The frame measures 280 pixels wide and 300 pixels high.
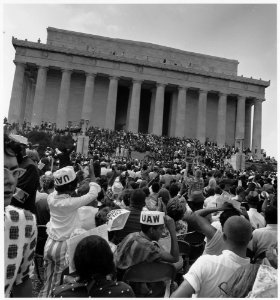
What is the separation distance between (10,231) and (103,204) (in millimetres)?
4655

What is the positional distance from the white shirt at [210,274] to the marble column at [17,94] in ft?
184

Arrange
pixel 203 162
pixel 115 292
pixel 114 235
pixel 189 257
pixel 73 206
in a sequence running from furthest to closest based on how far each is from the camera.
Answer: pixel 203 162 < pixel 189 257 < pixel 114 235 < pixel 73 206 < pixel 115 292

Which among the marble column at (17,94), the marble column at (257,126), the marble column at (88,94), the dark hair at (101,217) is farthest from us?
the marble column at (257,126)

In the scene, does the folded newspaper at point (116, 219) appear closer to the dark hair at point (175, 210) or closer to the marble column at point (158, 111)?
the dark hair at point (175, 210)

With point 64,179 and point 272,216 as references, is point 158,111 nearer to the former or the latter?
point 272,216

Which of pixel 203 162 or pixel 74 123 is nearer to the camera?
pixel 203 162

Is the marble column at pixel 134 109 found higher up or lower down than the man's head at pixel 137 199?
higher up

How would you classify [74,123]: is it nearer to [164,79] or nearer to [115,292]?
[164,79]

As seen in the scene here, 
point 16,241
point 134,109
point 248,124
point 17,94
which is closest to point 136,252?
point 16,241

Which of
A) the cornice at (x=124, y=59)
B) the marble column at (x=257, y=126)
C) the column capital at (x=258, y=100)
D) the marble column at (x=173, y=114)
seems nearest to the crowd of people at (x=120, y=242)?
the cornice at (x=124, y=59)

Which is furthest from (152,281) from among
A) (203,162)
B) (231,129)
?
(231,129)

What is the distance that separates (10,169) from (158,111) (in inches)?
2324

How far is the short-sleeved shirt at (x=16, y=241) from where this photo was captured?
356 centimetres

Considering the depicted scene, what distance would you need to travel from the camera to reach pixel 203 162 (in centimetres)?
4422
